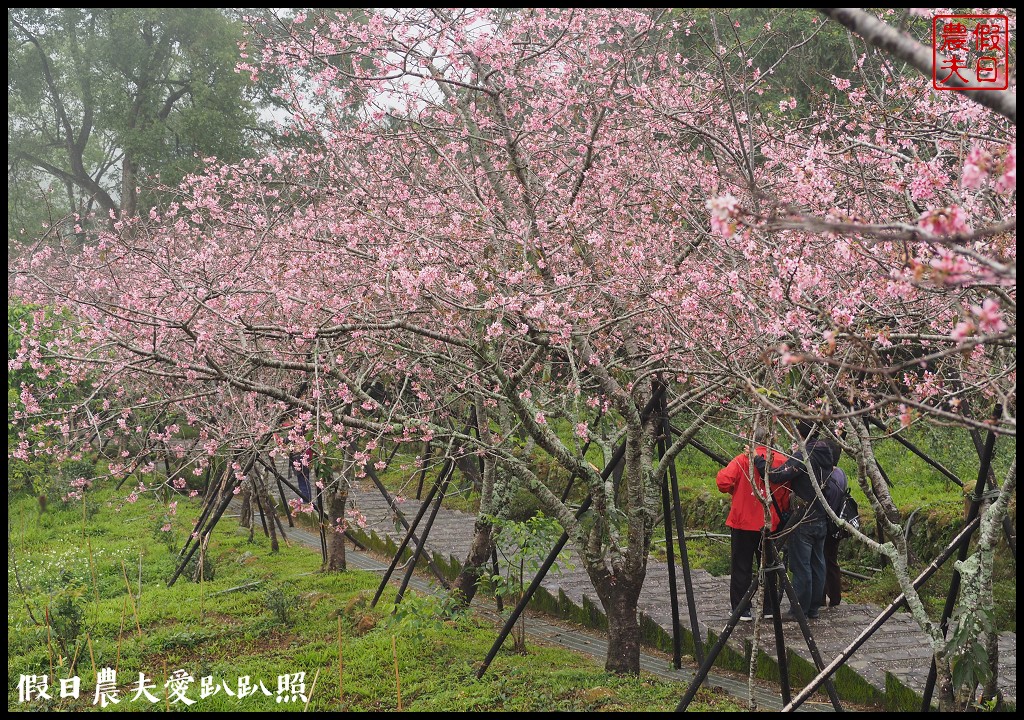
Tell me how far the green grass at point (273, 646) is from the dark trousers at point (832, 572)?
7.29ft

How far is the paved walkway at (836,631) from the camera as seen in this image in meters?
5.65

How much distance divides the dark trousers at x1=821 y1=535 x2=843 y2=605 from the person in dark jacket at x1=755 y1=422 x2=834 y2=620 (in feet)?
0.77

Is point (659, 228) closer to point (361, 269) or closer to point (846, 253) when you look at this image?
point (361, 269)

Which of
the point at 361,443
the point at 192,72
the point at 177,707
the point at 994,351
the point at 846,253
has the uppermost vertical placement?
the point at 192,72

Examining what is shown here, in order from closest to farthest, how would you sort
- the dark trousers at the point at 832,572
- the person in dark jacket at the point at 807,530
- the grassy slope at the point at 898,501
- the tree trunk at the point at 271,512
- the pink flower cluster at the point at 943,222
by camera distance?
the pink flower cluster at the point at 943,222 < the person in dark jacket at the point at 807,530 < the dark trousers at the point at 832,572 < the grassy slope at the point at 898,501 < the tree trunk at the point at 271,512

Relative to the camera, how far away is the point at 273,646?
6.66 m

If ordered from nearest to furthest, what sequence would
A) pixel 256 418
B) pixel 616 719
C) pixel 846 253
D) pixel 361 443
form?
pixel 846 253
pixel 616 719
pixel 256 418
pixel 361 443

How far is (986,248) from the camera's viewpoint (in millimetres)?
4152

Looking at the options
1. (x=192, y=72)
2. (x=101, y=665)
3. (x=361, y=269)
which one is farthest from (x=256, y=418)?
(x=192, y=72)

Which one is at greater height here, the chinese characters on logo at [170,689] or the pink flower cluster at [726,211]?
the pink flower cluster at [726,211]

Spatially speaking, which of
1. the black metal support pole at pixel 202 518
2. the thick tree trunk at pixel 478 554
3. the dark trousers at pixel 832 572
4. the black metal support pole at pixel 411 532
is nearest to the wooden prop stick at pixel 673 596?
the dark trousers at pixel 832 572

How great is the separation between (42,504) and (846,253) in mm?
12320

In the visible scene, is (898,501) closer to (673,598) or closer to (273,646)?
(673,598)

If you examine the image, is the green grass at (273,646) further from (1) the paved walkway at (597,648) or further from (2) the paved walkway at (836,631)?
(2) the paved walkway at (836,631)
